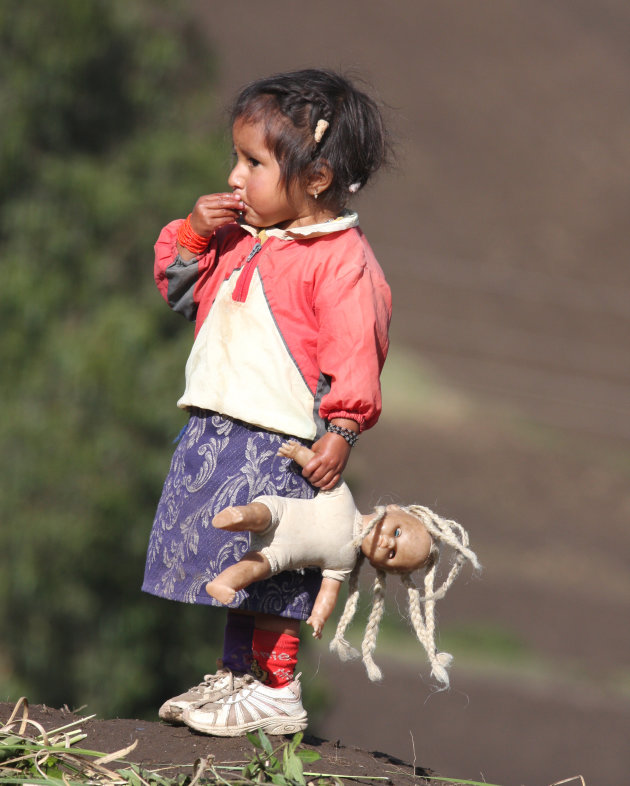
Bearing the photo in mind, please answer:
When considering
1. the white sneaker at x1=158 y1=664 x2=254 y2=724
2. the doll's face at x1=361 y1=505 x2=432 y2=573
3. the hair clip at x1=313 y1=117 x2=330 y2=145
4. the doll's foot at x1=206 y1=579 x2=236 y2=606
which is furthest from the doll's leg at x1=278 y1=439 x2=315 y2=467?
the hair clip at x1=313 y1=117 x2=330 y2=145

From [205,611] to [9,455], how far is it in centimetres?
176

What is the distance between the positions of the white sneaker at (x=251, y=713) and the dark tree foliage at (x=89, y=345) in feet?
14.1

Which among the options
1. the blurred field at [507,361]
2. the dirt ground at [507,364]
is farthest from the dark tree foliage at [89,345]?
the blurred field at [507,361]

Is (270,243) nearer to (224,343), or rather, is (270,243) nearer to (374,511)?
(224,343)

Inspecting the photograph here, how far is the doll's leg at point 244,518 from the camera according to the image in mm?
2320

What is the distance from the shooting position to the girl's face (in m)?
2.59

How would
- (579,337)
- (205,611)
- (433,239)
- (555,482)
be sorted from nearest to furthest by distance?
(205,611) < (555,482) < (579,337) < (433,239)

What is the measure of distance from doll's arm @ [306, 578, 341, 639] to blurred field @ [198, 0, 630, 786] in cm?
862

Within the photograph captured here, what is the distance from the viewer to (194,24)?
827 centimetres

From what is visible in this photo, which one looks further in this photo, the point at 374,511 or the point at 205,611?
the point at 205,611

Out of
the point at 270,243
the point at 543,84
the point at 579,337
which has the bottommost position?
the point at 270,243

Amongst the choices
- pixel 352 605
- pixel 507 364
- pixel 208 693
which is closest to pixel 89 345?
pixel 208 693

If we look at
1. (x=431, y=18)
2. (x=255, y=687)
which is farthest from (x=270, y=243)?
(x=431, y=18)

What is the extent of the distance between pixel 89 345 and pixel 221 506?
15.3 feet
